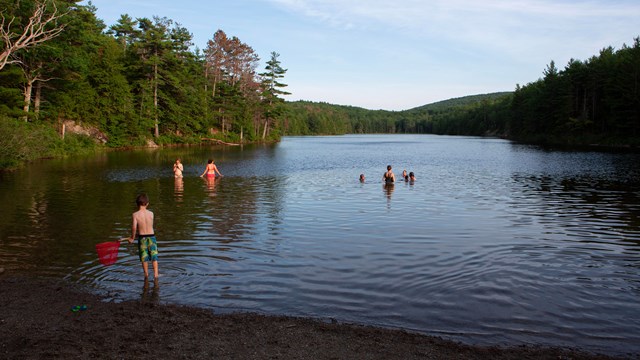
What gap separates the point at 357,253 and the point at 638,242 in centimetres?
804

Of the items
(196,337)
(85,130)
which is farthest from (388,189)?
(85,130)

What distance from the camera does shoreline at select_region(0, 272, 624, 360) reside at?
593cm

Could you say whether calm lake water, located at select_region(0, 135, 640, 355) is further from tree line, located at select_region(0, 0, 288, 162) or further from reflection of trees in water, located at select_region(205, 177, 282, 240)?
tree line, located at select_region(0, 0, 288, 162)

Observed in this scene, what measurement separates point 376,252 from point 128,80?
63.3m

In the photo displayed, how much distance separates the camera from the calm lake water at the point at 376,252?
7.73 m

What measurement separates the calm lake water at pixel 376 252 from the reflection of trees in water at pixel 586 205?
0.37 ft

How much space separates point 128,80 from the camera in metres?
65.8

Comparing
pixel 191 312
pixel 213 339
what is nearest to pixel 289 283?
pixel 191 312

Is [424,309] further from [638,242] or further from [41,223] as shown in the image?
[41,223]

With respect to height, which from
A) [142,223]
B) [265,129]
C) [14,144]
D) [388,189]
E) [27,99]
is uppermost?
[265,129]

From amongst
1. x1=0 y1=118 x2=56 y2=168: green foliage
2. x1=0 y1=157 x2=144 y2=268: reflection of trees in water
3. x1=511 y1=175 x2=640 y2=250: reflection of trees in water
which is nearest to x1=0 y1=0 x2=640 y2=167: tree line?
x1=0 y1=118 x2=56 y2=168: green foliage

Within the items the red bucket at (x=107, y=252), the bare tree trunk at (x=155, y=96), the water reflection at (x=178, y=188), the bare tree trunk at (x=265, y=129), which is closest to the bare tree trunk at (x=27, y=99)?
the water reflection at (x=178, y=188)

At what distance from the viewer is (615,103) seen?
68.1 m

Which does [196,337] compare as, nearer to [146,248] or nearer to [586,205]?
[146,248]
